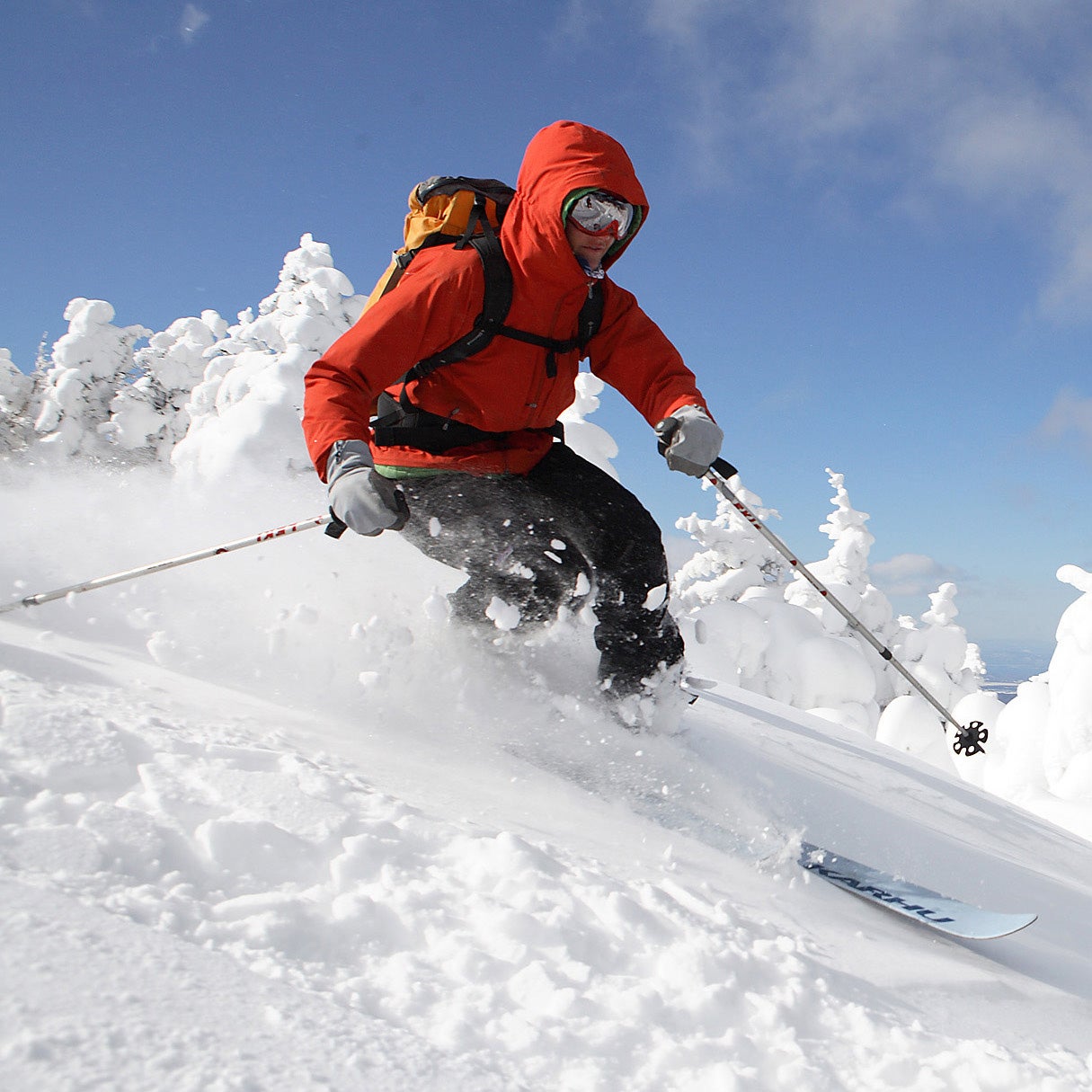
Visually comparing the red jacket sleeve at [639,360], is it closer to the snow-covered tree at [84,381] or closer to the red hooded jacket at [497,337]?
the red hooded jacket at [497,337]

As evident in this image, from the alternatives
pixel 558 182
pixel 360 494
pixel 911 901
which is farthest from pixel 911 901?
pixel 558 182

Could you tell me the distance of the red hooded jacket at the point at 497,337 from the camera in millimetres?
3195

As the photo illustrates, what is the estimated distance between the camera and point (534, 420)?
373 centimetres

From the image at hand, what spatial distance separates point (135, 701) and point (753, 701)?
4.90 metres

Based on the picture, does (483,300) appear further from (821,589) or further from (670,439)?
(821,589)

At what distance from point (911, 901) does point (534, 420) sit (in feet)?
8.02

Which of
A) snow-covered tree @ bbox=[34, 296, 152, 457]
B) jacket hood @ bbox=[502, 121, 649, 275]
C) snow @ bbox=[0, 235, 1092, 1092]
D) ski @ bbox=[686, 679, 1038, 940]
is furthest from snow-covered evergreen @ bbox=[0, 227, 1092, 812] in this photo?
ski @ bbox=[686, 679, 1038, 940]

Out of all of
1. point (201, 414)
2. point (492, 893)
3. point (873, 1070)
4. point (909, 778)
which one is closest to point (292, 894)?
point (492, 893)

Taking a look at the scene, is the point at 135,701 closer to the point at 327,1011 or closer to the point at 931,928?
the point at 327,1011

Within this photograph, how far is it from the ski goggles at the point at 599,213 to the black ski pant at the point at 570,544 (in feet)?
3.58

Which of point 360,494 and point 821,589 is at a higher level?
point 821,589

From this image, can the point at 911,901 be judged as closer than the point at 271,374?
Yes

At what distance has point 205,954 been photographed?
1.41 metres

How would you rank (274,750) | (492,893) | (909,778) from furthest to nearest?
(909,778) → (274,750) → (492,893)
